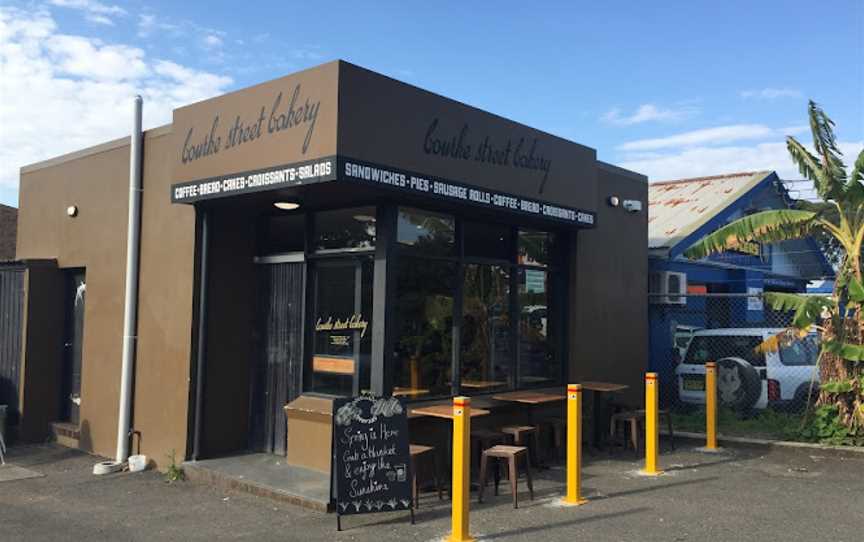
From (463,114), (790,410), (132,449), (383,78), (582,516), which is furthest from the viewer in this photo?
(790,410)

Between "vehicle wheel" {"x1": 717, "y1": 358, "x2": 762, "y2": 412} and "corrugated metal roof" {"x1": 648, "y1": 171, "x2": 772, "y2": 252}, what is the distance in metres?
3.02

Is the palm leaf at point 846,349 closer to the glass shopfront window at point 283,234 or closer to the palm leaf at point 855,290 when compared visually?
the palm leaf at point 855,290

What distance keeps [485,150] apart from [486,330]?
237 centimetres

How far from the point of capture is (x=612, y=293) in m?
11.5

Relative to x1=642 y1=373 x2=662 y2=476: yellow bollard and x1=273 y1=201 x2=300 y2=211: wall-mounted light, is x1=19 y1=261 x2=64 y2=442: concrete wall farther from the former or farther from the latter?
x1=642 y1=373 x2=662 y2=476: yellow bollard

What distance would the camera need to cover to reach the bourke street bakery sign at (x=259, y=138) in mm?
7031

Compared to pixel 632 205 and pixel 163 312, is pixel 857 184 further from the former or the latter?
pixel 163 312

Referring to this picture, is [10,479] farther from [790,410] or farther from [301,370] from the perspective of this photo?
[790,410]

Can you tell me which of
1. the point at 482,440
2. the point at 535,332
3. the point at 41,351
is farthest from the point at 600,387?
the point at 41,351

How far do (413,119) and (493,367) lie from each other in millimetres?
3576

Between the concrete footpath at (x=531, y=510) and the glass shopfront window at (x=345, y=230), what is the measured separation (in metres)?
2.85

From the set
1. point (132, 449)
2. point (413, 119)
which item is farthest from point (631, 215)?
point (132, 449)

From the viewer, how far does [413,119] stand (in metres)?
7.65

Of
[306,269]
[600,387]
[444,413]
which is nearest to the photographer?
[444,413]
